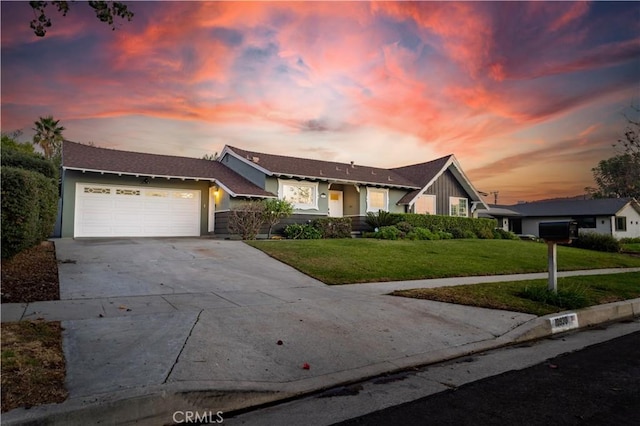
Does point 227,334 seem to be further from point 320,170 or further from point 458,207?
point 458,207

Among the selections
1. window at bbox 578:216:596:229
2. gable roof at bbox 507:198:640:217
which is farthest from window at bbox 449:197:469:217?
window at bbox 578:216:596:229

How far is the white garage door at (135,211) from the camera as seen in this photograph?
1838cm

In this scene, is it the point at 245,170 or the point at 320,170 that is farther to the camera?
the point at 320,170

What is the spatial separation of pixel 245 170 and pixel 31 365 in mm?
19562

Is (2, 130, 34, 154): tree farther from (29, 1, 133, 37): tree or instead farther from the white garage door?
(29, 1, 133, 37): tree

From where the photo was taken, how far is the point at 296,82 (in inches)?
630

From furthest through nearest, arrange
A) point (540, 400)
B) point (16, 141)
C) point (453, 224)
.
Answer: point (16, 141) < point (453, 224) < point (540, 400)

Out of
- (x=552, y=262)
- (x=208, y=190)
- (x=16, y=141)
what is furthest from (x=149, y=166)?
(x=16, y=141)

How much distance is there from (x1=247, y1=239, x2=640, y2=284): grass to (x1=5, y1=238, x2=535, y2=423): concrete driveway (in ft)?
6.34

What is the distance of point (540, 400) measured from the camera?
12.2ft

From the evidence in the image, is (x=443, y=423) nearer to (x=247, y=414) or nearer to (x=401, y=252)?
(x=247, y=414)

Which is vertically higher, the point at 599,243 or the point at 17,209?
the point at 17,209

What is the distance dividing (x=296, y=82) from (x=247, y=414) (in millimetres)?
14408
